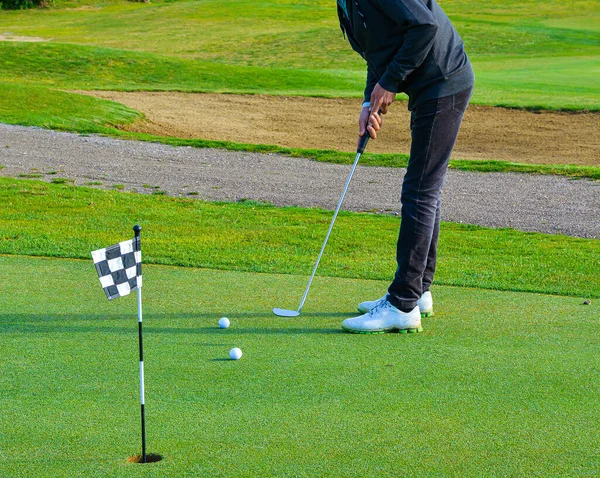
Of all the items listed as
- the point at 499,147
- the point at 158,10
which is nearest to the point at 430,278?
the point at 499,147

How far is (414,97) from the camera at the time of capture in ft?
15.0

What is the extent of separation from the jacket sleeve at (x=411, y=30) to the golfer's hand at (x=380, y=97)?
0.16 metres

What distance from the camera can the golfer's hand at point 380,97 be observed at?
4512 millimetres

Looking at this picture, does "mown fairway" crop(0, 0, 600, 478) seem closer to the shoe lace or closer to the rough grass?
the shoe lace

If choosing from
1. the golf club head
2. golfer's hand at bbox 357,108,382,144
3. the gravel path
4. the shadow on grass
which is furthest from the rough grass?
the shadow on grass

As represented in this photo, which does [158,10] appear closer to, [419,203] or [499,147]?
[499,147]

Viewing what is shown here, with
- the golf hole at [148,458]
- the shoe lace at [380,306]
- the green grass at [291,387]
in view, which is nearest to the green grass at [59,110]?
the green grass at [291,387]

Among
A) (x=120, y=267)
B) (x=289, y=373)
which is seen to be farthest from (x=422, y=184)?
(x=120, y=267)

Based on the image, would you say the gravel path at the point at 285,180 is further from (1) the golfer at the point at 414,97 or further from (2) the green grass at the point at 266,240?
(1) the golfer at the point at 414,97

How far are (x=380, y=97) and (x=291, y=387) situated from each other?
5.69ft

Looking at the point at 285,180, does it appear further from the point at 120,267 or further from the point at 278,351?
the point at 120,267

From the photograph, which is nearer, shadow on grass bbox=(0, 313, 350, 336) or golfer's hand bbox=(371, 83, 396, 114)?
shadow on grass bbox=(0, 313, 350, 336)

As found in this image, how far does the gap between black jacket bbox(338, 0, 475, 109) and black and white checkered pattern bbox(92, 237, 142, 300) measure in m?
1.98

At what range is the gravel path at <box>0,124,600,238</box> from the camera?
10.1 meters
